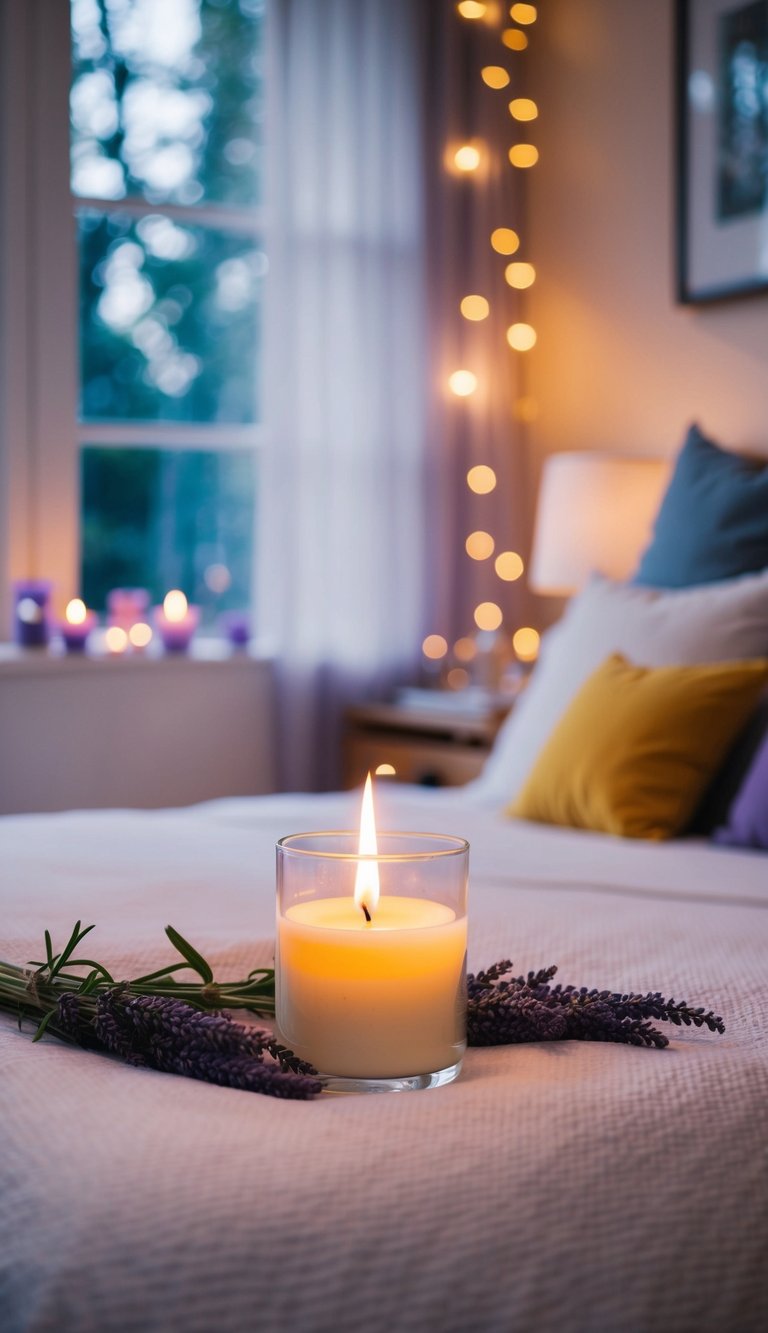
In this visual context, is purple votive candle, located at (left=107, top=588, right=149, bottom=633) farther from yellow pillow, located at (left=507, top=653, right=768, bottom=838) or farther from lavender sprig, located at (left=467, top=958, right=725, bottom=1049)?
lavender sprig, located at (left=467, top=958, right=725, bottom=1049)

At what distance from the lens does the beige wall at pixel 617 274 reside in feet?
9.62

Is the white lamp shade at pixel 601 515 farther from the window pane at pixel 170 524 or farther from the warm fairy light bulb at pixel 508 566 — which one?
the window pane at pixel 170 524

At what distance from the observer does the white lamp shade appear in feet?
9.36

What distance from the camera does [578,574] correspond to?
9.46ft

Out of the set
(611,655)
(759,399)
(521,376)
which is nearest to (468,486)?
(521,376)

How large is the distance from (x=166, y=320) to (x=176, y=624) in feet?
2.59

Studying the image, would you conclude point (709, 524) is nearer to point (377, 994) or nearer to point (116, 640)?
point (116, 640)

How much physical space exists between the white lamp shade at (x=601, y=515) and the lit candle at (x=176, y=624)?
0.89m

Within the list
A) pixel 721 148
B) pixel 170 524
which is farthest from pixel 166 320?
pixel 721 148

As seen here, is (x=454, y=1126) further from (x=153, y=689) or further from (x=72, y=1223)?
(x=153, y=689)

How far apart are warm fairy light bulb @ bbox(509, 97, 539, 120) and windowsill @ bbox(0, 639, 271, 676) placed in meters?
1.60

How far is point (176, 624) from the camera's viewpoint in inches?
122

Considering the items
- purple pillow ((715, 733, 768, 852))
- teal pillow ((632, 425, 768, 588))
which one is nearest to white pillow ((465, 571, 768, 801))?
teal pillow ((632, 425, 768, 588))

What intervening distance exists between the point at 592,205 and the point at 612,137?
0.17m
